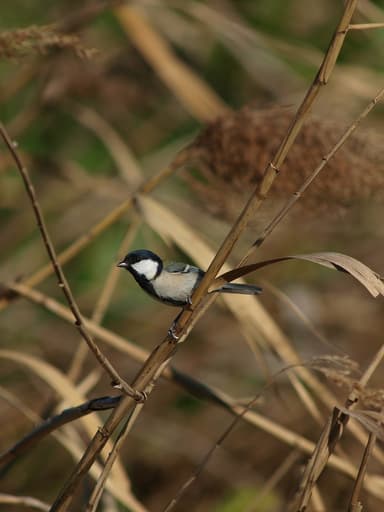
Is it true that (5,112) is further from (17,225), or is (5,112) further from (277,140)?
(277,140)

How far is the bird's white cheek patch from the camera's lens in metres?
1.96

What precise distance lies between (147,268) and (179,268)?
0.08 meters

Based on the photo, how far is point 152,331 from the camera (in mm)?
3609

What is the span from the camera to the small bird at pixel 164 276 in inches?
73.2

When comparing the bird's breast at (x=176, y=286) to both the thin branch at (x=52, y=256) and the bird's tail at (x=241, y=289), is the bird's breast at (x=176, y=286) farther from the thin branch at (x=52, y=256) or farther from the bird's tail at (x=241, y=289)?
the thin branch at (x=52, y=256)

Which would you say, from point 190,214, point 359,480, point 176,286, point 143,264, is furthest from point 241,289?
point 190,214

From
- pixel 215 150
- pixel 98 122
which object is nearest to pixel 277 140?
pixel 215 150

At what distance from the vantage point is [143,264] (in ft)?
6.43

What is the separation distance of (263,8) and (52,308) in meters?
2.73

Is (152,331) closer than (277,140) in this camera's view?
No

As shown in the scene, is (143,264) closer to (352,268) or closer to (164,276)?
(164,276)

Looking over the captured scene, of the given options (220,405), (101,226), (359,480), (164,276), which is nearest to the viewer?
Result: (359,480)

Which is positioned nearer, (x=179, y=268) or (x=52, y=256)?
(x=52, y=256)

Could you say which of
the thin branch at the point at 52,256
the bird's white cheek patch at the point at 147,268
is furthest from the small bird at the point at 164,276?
the thin branch at the point at 52,256
